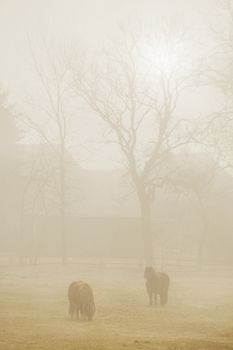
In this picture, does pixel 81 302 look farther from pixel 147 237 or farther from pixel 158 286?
pixel 147 237

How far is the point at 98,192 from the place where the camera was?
69.7 metres

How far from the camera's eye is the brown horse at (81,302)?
2014 centimetres

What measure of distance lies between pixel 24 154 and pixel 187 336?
2432 inches

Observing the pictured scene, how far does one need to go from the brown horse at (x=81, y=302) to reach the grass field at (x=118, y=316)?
0.37 meters

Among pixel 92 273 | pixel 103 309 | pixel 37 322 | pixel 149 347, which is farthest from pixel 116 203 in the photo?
pixel 149 347

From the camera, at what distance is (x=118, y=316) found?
21.2 meters

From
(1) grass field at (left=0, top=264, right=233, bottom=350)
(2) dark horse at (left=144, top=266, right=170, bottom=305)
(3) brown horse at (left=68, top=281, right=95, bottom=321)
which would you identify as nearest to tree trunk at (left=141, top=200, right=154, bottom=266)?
(1) grass field at (left=0, top=264, right=233, bottom=350)

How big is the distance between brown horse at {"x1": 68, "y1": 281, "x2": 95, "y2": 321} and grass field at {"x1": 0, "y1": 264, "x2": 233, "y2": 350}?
37 cm

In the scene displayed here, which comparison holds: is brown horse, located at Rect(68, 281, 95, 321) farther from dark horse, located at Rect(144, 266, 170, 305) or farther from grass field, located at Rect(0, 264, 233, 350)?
dark horse, located at Rect(144, 266, 170, 305)

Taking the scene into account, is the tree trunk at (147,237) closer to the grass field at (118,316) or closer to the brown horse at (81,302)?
the grass field at (118,316)

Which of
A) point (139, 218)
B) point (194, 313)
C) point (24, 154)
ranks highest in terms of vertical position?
point (24, 154)

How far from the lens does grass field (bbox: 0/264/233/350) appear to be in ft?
48.6

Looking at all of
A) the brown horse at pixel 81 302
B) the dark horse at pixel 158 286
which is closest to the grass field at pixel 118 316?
the brown horse at pixel 81 302

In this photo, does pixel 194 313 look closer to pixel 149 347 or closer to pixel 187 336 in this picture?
pixel 187 336
